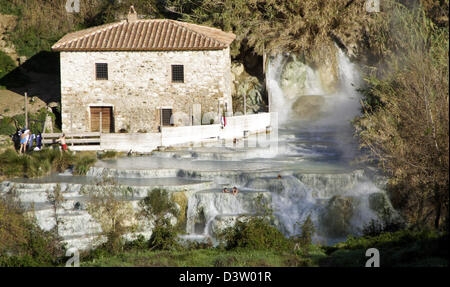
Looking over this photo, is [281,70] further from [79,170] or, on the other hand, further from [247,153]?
[79,170]

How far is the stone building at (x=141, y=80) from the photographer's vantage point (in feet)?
106

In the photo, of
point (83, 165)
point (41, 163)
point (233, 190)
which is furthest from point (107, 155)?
point (233, 190)

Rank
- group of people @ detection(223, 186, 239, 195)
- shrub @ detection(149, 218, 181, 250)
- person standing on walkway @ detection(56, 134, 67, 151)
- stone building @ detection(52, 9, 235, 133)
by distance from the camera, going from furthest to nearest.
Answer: stone building @ detection(52, 9, 235, 133) → person standing on walkway @ detection(56, 134, 67, 151) → group of people @ detection(223, 186, 239, 195) → shrub @ detection(149, 218, 181, 250)

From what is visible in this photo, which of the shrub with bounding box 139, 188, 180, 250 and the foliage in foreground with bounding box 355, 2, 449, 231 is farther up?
the foliage in foreground with bounding box 355, 2, 449, 231

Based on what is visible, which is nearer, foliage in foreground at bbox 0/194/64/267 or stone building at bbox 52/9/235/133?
foliage in foreground at bbox 0/194/64/267

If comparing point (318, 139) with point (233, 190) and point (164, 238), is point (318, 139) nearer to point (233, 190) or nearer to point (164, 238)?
point (233, 190)

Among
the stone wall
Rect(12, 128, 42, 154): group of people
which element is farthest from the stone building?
Rect(12, 128, 42, 154): group of people

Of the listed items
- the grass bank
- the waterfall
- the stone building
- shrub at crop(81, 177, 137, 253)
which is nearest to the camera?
the grass bank

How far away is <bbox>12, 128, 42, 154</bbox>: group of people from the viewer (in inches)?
1134

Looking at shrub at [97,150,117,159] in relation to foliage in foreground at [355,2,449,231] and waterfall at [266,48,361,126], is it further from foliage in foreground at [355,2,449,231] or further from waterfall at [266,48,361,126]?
foliage in foreground at [355,2,449,231]

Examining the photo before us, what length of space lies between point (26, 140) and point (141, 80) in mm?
6926

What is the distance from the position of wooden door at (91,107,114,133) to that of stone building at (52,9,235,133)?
0.05m
